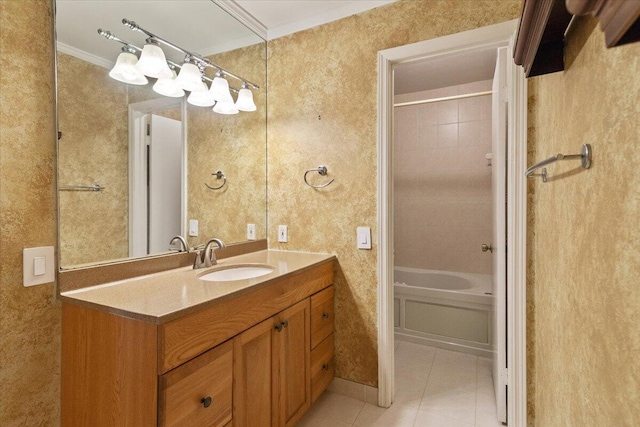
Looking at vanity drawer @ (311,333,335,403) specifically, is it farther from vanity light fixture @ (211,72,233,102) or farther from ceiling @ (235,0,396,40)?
ceiling @ (235,0,396,40)

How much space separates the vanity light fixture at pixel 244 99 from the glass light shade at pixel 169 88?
457 mm

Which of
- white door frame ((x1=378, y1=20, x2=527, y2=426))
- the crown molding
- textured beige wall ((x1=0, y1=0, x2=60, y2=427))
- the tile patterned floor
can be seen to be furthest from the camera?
the tile patterned floor

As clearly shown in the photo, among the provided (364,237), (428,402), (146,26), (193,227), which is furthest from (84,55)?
(428,402)

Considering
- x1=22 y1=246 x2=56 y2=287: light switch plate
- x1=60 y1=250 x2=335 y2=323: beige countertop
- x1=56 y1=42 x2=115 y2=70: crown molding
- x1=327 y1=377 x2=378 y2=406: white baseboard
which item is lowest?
x1=327 y1=377 x2=378 y2=406: white baseboard

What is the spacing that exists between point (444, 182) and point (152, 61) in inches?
112

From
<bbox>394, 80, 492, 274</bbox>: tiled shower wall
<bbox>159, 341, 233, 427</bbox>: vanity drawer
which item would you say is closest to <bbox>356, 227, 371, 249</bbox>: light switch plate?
<bbox>159, 341, 233, 427</bbox>: vanity drawer

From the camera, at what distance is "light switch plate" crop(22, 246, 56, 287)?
1.10 meters

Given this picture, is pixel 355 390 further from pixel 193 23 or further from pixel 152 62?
pixel 193 23

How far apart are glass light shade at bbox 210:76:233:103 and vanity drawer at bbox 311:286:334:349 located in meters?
1.37

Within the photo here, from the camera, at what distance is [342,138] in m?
1.97

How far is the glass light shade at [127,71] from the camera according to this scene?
1.37 meters

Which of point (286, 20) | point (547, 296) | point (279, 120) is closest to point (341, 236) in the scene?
point (279, 120)

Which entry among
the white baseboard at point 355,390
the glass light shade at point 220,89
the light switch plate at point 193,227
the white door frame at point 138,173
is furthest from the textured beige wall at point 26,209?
the white baseboard at point 355,390

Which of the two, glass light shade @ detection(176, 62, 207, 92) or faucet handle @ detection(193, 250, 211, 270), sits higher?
glass light shade @ detection(176, 62, 207, 92)
